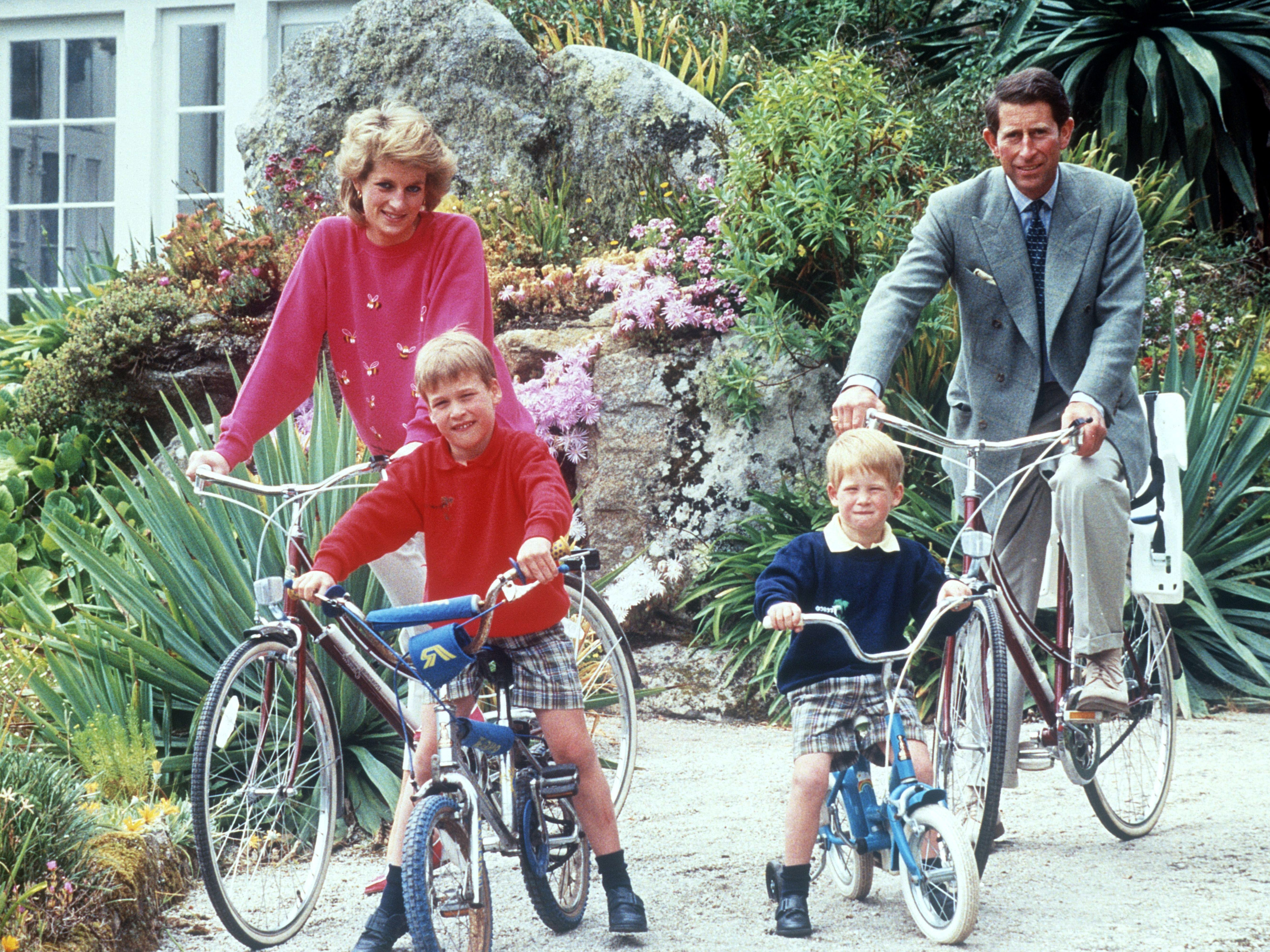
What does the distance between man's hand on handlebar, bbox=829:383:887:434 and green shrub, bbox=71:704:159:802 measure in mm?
2002

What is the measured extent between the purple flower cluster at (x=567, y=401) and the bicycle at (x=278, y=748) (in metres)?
2.61

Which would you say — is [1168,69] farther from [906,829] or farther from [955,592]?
[906,829]

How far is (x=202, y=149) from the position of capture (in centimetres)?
1014

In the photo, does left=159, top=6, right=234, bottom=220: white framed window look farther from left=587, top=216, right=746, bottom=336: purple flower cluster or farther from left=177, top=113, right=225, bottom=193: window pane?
left=587, top=216, right=746, bottom=336: purple flower cluster

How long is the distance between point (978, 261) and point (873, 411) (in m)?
0.70

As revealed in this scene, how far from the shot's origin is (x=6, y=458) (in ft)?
22.3

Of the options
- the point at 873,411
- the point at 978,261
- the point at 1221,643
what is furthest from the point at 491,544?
the point at 1221,643

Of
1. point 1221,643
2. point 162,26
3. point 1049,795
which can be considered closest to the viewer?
point 1049,795

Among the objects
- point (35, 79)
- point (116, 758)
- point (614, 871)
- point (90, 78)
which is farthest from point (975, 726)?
point (35, 79)

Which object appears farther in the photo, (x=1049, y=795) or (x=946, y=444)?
(x=1049, y=795)

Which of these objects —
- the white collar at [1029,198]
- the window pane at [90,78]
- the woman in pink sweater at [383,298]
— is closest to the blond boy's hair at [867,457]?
the woman in pink sweater at [383,298]

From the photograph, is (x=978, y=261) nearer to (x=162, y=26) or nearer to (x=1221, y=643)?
(x=1221, y=643)

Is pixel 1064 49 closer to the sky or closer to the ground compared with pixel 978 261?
closer to the sky

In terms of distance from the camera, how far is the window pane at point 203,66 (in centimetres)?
1004
